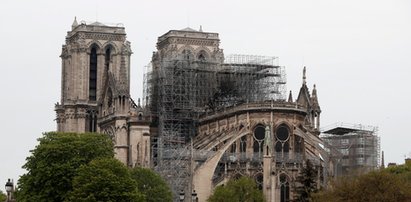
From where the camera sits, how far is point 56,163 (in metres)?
98.9

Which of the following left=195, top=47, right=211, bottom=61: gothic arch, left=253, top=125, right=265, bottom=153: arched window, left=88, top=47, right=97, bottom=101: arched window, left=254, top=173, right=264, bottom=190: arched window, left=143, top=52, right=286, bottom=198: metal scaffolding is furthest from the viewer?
left=88, top=47, right=97, bottom=101: arched window

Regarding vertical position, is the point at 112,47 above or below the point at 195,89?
above

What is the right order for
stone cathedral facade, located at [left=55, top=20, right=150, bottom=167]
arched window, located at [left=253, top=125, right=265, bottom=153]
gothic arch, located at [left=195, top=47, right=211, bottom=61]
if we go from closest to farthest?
arched window, located at [left=253, top=125, right=265, bottom=153], gothic arch, located at [left=195, top=47, right=211, bottom=61], stone cathedral facade, located at [left=55, top=20, right=150, bottom=167]

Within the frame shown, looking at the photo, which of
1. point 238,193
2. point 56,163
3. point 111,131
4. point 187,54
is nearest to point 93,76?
point 187,54

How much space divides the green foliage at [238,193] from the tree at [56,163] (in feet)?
39.0

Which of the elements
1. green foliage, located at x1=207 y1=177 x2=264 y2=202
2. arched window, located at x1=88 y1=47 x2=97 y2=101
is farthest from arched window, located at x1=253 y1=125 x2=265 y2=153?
arched window, located at x1=88 y1=47 x2=97 y2=101

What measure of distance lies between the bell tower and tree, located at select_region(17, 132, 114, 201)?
4198 cm

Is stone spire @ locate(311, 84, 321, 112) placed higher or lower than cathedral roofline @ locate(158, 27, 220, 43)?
lower

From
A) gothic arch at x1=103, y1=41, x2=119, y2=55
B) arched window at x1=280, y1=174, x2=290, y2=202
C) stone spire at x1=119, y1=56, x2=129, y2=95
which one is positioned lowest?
arched window at x1=280, y1=174, x2=290, y2=202

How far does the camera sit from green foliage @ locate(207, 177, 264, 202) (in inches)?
4441

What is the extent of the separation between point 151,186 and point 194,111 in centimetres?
2456

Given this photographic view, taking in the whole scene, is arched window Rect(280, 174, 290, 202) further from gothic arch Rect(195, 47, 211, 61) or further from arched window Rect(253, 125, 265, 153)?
gothic arch Rect(195, 47, 211, 61)

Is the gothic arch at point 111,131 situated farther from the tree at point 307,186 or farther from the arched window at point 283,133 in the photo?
the tree at point 307,186

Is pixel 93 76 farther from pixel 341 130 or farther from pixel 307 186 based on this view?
pixel 307 186
